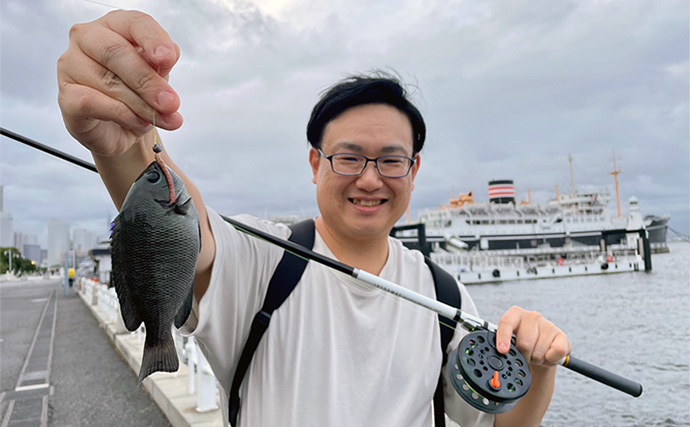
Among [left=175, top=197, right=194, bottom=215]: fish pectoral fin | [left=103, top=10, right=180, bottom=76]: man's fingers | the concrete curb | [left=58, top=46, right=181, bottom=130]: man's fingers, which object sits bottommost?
the concrete curb

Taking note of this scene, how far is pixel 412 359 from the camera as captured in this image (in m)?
1.76

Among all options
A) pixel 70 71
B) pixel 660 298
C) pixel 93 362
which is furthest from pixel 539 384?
pixel 660 298

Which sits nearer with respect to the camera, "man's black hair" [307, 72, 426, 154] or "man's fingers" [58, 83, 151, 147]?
"man's fingers" [58, 83, 151, 147]

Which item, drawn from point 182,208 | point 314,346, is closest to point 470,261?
point 314,346

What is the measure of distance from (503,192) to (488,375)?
179ft

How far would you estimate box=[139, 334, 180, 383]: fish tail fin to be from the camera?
1162mm

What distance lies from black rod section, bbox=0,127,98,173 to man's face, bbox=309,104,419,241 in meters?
0.88

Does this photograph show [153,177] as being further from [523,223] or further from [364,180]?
[523,223]

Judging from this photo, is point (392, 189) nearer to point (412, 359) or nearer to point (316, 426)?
point (412, 359)

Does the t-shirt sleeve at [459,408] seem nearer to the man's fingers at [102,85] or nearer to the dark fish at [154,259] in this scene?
the dark fish at [154,259]

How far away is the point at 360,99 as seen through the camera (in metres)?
1.88

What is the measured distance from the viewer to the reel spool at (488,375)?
1720 mm

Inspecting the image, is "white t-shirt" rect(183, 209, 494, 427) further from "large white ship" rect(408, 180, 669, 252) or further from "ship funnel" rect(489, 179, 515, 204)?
"ship funnel" rect(489, 179, 515, 204)

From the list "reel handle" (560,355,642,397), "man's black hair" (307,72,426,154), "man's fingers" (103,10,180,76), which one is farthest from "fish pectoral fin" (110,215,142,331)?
"reel handle" (560,355,642,397)
